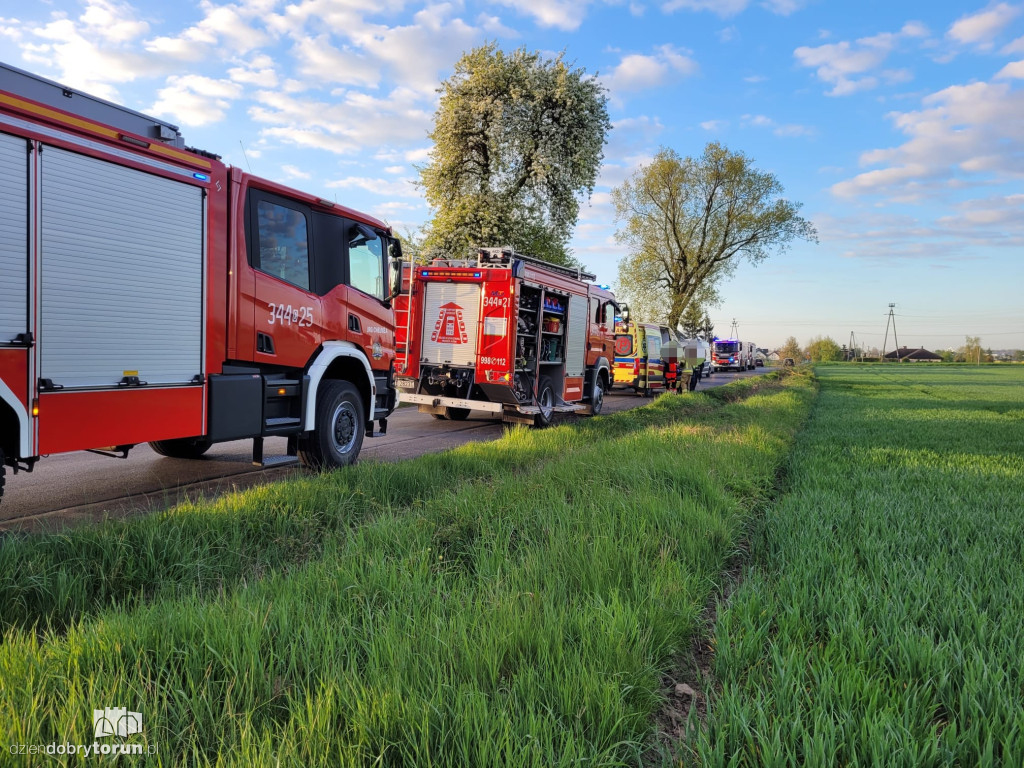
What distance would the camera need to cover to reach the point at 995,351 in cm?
12050

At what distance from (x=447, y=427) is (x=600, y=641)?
9.87 metres

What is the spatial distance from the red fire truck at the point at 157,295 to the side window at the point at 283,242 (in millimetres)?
16

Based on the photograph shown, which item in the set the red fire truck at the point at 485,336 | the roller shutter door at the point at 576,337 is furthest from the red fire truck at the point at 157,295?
the roller shutter door at the point at 576,337

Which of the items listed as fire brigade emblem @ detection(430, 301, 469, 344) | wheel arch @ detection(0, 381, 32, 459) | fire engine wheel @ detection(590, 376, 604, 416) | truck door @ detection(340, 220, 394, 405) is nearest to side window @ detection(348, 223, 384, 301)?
truck door @ detection(340, 220, 394, 405)

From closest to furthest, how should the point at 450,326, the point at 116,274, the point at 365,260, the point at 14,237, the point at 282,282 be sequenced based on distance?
the point at 14,237 → the point at 116,274 → the point at 282,282 → the point at 365,260 → the point at 450,326

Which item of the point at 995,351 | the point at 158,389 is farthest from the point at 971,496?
the point at 995,351

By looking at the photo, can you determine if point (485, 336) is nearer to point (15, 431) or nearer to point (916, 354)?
point (15, 431)

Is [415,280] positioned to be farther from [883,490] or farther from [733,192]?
[733,192]

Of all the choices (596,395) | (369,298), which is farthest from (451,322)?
(596,395)

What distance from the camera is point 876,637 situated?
9.00 feet

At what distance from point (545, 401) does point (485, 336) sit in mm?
2281

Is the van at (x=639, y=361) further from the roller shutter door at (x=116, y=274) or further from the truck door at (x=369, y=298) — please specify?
the roller shutter door at (x=116, y=274)

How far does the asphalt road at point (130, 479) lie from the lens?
5.42 m

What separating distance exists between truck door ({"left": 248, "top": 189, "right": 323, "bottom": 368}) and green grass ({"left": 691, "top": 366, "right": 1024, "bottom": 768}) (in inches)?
198
